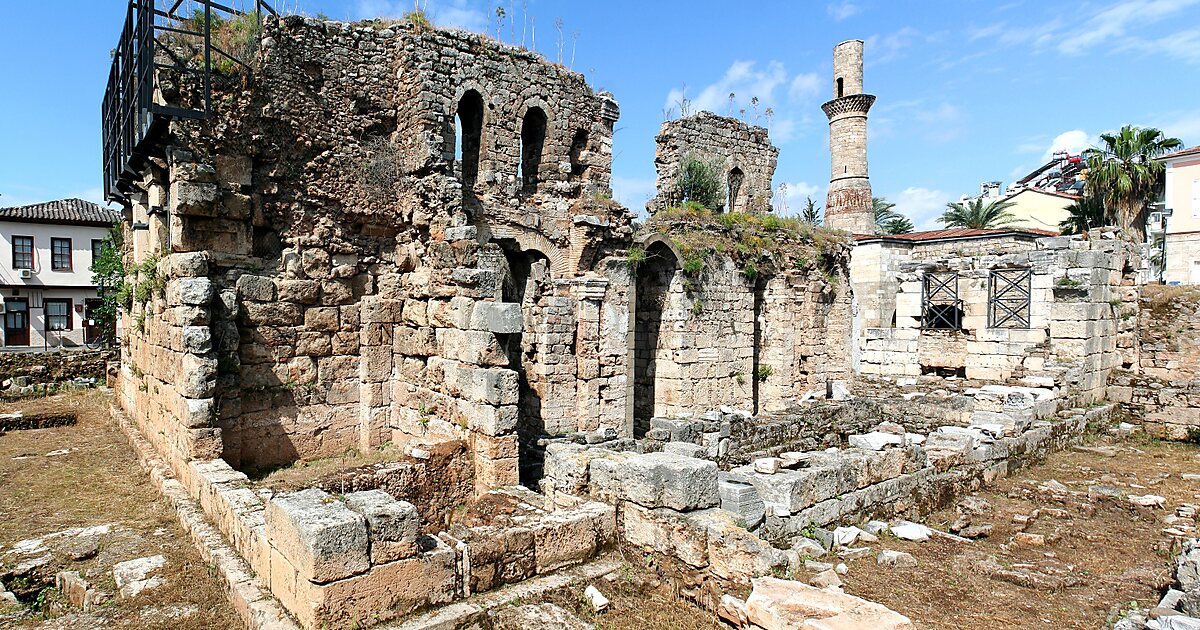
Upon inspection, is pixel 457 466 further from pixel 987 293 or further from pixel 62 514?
pixel 987 293

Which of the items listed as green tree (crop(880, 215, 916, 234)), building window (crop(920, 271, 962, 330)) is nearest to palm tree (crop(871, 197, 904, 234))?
green tree (crop(880, 215, 916, 234))

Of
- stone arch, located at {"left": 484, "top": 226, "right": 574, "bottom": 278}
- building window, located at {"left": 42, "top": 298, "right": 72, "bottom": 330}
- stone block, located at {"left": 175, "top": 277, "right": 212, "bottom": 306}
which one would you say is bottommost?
building window, located at {"left": 42, "top": 298, "right": 72, "bottom": 330}

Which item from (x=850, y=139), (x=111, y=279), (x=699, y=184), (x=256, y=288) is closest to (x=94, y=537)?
(x=256, y=288)

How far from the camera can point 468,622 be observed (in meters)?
4.77

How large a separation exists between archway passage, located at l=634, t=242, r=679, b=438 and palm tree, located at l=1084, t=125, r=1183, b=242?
90.1 ft

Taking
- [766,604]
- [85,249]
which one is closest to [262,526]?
[766,604]

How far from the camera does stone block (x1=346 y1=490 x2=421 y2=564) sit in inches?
185

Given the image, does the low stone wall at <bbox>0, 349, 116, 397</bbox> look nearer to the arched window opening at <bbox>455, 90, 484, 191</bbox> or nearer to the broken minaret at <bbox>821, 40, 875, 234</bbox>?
the arched window opening at <bbox>455, 90, 484, 191</bbox>

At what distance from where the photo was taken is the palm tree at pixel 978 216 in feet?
123

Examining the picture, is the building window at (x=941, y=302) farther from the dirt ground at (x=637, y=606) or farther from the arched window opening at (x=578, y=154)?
the dirt ground at (x=637, y=606)

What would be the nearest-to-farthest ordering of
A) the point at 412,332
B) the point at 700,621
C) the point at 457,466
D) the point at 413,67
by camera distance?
the point at 700,621, the point at 457,466, the point at 412,332, the point at 413,67

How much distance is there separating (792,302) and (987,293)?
13.7 ft

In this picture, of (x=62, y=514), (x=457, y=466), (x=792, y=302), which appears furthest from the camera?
(x=792, y=302)

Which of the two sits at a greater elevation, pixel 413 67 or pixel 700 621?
pixel 413 67
